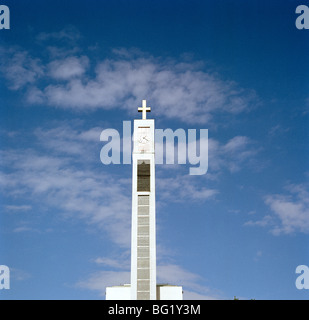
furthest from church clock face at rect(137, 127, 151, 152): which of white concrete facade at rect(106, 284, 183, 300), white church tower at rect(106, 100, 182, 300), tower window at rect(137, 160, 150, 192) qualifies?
white concrete facade at rect(106, 284, 183, 300)

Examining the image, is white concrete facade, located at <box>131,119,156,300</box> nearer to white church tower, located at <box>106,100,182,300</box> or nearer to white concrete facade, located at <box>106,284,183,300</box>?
white church tower, located at <box>106,100,182,300</box>

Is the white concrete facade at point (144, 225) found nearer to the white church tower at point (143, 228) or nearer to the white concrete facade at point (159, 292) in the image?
the white church tower at point (143, 228)

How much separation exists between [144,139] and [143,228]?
947cm

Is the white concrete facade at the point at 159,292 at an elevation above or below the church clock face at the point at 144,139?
below

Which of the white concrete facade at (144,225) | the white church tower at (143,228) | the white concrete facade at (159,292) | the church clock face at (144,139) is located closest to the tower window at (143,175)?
the white church tower at (143,228)

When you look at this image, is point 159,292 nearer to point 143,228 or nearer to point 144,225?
point 143,228

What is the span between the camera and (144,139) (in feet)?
153

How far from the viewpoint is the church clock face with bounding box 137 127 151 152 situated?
46.2m

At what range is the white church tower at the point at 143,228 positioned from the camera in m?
42.2

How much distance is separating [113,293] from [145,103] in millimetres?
20260
